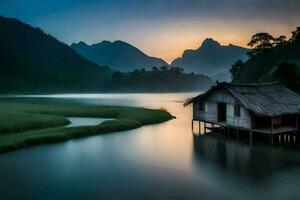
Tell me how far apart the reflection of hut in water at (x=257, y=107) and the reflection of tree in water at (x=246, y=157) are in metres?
2.91

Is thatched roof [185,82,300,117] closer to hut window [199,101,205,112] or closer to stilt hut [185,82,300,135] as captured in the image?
stilt hut [185,82,300,135]

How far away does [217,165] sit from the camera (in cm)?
3250

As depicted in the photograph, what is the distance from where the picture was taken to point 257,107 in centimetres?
4156

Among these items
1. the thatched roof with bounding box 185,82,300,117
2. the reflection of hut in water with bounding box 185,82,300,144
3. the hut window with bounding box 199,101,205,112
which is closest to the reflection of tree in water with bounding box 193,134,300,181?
the reflection of hut in water with bounding box 185,82,300,144

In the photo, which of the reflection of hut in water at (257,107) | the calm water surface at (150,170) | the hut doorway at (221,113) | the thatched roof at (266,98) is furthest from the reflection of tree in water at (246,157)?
the hut doorway at (221,113)

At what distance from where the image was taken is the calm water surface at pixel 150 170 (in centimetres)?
2459

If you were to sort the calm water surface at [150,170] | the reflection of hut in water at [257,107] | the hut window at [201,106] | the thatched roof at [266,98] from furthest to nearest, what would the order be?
the hut window at [201,106] < the reflection of hut in water at [257,107] < the thatched roof at [266,98] < the calm water surface at [150,170]

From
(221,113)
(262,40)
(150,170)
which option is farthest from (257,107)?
(262,40)

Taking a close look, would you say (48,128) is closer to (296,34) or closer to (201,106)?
(201,106)

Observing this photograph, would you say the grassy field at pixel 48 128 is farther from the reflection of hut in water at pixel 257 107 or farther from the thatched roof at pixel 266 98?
the thatched roof at pixel 266 98

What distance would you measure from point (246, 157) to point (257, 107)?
8.55 metres

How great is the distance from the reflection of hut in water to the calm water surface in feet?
10.2

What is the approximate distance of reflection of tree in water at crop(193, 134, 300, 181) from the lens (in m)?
30.5

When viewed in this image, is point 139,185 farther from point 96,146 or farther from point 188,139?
point 188,139
